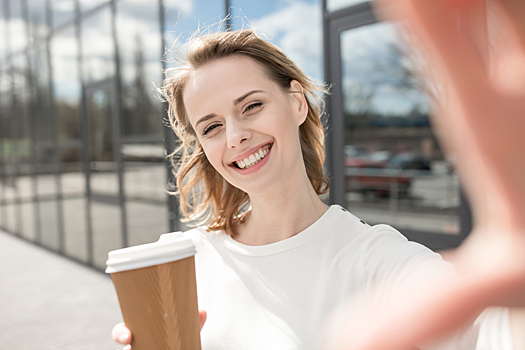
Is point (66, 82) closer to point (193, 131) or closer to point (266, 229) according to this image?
point (193, 131)

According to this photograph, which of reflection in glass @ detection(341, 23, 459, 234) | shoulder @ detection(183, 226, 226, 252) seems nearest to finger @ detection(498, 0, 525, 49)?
shoulder @ detection(183, 226, 226, 252)

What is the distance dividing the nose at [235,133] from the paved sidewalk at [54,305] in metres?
3.57

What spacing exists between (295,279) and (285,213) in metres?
0.24

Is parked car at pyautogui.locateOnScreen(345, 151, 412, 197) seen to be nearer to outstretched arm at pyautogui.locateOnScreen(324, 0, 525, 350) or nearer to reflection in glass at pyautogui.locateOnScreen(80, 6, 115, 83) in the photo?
reflection in glass at pyautogui.locateOnScreen(80, 6, 115, 83)

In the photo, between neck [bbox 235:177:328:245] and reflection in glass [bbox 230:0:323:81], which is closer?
neck [bbox 235:177:328:245]

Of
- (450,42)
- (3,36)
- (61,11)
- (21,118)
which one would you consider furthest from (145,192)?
(3,36)

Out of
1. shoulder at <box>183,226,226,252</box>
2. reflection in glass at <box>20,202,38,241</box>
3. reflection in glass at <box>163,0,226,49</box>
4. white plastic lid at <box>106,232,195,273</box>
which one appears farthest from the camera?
reflection in glass at <box>20,202,38,241</box>

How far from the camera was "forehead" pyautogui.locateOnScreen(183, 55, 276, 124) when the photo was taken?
1.22m

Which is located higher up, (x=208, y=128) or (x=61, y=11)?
(x=61, y=11)

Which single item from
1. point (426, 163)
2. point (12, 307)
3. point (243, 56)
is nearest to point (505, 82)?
point (243, 56)

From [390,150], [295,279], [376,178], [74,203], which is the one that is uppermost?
[390,150]

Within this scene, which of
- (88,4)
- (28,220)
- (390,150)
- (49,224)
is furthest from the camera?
(390,150)

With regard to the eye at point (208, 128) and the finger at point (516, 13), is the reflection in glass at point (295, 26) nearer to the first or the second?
the eye at point (208, 128)

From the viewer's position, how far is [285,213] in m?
1.36
